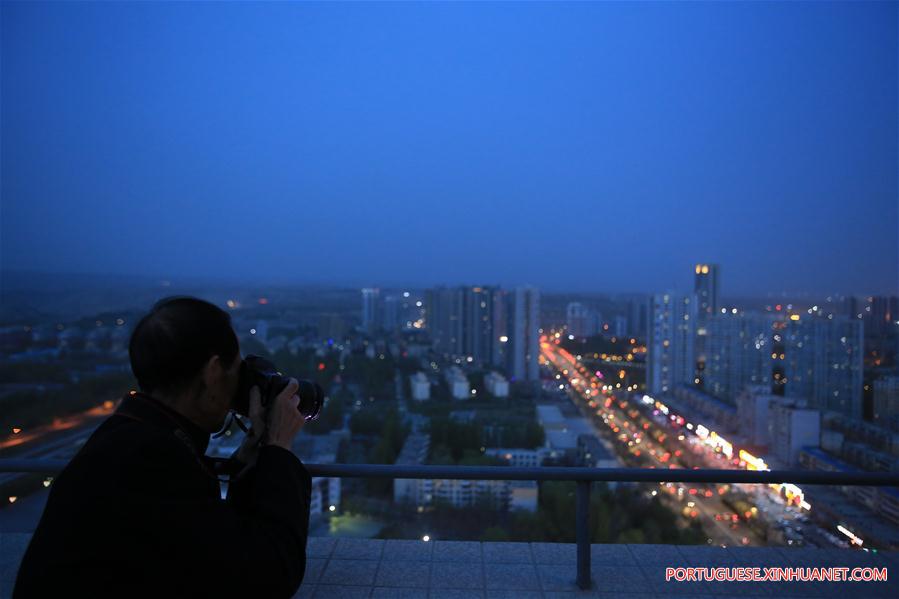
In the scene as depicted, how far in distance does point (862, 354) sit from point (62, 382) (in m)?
8.70

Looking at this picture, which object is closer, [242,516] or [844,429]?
[242,516]

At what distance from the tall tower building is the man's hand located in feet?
45.2

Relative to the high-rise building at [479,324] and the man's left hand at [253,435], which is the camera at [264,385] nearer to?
the man's left hand at [253,435]

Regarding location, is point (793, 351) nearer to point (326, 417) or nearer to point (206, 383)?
point (326, 417)

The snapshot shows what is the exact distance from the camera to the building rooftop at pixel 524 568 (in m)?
1.97

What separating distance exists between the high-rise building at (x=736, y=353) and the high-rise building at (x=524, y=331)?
4.30 meters

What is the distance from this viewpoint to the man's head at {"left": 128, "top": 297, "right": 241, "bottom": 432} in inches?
35.2

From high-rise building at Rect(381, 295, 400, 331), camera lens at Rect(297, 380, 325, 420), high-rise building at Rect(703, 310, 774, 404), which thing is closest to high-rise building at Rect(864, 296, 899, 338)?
high-rise building at Rect(703, 310, 774, 404)

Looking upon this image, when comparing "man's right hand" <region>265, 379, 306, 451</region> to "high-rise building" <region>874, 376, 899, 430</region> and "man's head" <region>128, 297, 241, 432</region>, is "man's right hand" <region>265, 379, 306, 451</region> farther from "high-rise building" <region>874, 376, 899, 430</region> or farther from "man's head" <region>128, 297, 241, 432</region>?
"high-rise building" <region>874, 376, 899, 430</region>

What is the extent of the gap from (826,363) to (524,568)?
741 cm

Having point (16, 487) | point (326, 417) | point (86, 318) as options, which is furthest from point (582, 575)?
point (86, 318)

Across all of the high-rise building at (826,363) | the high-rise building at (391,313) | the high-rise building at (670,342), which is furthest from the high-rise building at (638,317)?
the high-rise building at (826,363)

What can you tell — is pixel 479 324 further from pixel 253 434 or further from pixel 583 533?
pixel 253 434

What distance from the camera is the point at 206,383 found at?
36.8 inches
